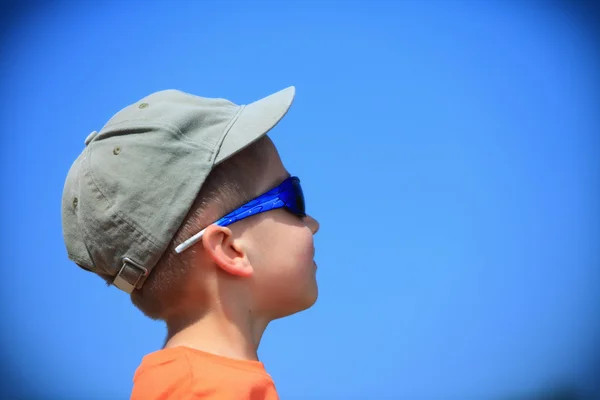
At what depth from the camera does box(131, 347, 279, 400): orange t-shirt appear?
226cm

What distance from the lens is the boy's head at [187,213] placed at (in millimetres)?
2457

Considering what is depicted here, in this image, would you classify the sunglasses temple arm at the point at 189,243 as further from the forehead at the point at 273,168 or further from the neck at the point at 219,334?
the forehead at the point at 273,168

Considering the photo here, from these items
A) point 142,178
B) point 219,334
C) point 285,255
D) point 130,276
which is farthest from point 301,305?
point 142,178

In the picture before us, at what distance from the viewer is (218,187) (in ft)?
8.36

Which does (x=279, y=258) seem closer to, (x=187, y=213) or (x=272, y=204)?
(x=272, y=204)

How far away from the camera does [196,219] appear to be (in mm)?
2502

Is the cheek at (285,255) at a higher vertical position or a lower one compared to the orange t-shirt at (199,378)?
higher

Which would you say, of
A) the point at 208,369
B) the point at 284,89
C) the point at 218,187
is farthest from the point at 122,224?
the point at 284,89

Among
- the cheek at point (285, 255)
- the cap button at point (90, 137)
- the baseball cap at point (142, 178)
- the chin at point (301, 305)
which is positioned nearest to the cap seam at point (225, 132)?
the baseball cap at point (142, 178)

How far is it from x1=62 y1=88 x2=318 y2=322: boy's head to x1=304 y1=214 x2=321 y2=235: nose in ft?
0.24

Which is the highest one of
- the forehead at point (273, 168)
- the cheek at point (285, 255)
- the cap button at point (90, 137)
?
the forehead at point (273, 168)

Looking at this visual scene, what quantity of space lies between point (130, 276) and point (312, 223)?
2.22 feet

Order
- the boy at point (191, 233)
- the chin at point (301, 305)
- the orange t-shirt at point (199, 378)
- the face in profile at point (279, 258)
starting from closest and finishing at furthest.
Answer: the orange t-shirt at point (199, 378) → the boy at point (191, 233) → the face in profile at point (279, 258) → the chin at point (301, 305)

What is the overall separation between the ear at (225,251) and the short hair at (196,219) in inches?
1.8
